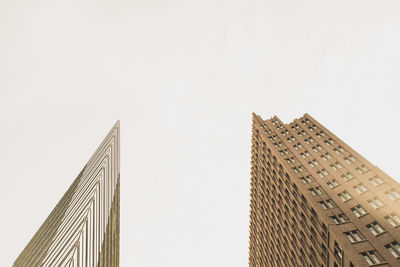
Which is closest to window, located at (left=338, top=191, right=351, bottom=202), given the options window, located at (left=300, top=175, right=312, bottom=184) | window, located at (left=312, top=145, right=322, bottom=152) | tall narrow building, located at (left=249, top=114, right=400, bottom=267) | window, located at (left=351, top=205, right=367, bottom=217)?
tall narrow building, located at (left=249, top=114, right=400, bottom=267)

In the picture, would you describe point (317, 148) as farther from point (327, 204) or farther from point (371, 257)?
point (371, 257)

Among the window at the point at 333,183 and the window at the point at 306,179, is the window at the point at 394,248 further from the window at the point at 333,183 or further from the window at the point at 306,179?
the window at the point at 306,179

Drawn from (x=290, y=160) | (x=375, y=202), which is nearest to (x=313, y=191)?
(x=375, y=202)

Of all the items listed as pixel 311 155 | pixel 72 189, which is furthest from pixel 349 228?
pixel 72 189

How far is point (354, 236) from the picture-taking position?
3231cm

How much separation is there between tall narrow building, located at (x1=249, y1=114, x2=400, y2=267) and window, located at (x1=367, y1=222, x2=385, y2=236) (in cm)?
11

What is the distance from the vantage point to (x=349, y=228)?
33375 millimetres

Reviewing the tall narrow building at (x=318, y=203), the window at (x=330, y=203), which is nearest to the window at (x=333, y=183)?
the tall narrow building at (x=318, y=203)

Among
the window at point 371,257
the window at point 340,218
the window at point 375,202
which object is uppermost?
the window at point 375,202

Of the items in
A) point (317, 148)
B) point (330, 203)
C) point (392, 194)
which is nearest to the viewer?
point (392, 194)

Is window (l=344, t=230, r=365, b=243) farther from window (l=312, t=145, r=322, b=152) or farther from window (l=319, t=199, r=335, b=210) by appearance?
window (l=312, t=145, r=322, b=152)

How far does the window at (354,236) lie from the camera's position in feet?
104

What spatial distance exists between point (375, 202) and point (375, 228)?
16.8 ft

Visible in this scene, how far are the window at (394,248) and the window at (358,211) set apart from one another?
5441mm
